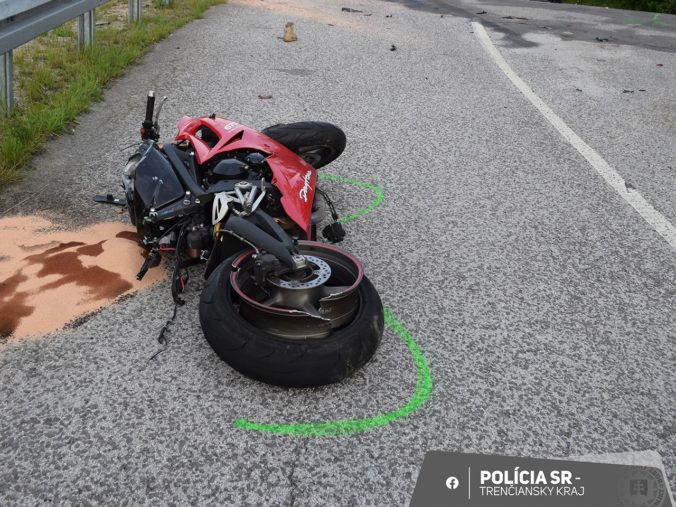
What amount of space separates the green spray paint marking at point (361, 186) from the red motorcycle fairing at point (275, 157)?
539 millimetres

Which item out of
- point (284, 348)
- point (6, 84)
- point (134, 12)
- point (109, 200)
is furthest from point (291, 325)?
point (134, 12)

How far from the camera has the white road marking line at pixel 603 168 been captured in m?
4.91

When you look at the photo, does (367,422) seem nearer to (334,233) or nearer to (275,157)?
(334,233)

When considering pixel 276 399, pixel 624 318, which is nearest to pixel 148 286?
pixel 276 399

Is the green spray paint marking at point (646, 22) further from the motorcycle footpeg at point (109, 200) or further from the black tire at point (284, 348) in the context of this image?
the black tire at point (284, 348)

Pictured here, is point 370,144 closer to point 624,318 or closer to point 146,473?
point 624,318

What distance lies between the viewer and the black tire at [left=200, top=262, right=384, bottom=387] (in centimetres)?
282

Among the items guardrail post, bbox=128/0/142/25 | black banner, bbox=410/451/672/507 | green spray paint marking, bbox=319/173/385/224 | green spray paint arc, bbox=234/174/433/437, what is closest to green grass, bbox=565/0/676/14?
guardrail post, bbox=128/0/142/25

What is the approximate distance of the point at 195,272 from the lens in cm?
383

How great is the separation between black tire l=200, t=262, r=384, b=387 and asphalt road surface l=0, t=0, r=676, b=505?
0.12m

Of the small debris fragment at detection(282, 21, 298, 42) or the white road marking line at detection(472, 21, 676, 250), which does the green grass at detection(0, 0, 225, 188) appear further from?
the white road marking line at detection(472, 21, 676, 250)

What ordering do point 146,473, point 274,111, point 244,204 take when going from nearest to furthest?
1. point 146,473
2. point 244,204
3. point 274,111

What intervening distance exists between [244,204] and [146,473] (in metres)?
1.40

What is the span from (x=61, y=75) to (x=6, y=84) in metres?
1.59
